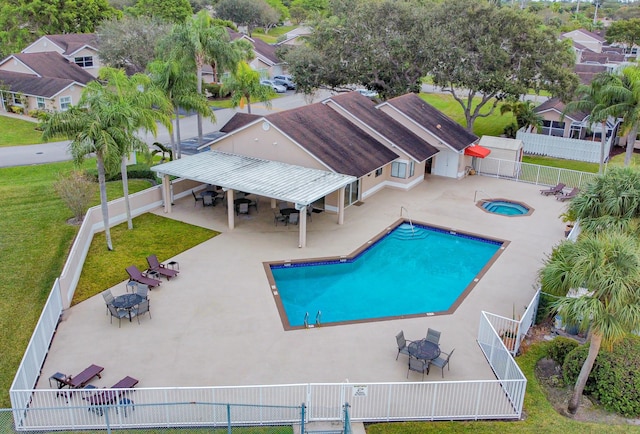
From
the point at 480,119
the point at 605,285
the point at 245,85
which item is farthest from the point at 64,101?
the point at 605,285

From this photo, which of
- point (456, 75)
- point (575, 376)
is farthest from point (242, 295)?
point (456, 75)

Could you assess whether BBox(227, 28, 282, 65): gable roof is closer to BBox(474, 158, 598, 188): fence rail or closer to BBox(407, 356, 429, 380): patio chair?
BBox(474, 158, 598, 188): fence rail

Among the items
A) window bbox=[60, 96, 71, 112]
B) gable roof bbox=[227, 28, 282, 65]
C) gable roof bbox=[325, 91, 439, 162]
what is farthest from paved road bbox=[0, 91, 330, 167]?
gable roof bbox=[227, 28, 282, 65]

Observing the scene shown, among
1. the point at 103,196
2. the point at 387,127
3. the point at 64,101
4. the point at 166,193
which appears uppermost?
the point at 387,127

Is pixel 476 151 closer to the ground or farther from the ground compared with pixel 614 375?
farther from the ground

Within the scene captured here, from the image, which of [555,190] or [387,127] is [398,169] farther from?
[555,190]

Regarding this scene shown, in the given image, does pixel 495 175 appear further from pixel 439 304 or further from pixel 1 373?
pixel 1 373
